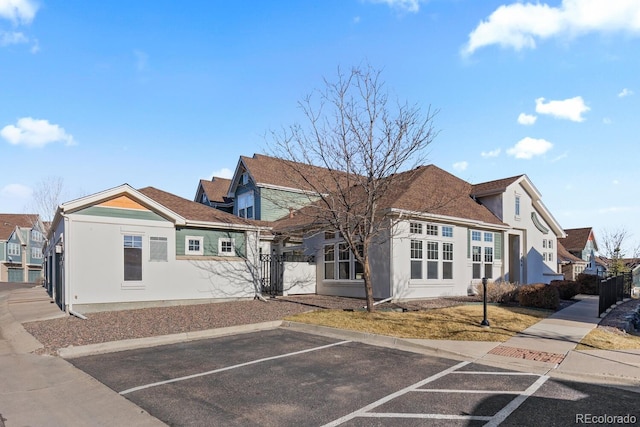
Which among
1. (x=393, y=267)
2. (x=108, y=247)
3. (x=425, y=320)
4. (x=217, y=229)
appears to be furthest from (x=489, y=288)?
(x=108, y=247)

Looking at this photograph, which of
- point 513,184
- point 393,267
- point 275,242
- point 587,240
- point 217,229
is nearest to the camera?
point 393,267

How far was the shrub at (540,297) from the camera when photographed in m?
15.4

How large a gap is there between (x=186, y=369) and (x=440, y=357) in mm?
4975

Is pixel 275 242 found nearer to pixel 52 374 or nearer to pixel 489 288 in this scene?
pixel 489 288

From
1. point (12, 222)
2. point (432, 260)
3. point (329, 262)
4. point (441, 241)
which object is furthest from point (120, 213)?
point (12, 222)

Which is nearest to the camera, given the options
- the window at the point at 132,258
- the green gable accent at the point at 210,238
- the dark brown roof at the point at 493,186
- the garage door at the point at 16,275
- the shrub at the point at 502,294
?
the window at the point at 132,258

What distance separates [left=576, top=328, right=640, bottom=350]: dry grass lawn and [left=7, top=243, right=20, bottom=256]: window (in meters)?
66.4

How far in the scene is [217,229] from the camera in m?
18.2

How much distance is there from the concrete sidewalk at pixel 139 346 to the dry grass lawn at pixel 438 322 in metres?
0.42

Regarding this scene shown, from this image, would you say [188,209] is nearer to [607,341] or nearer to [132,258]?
[132,258]

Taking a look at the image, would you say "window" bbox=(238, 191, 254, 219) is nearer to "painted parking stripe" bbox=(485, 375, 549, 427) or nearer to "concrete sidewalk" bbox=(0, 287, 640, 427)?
"concrete sidewalk" bbox=(0, 287, 640, 427)

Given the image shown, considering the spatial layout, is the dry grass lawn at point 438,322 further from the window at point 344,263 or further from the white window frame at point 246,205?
the white window frame at point 246,205

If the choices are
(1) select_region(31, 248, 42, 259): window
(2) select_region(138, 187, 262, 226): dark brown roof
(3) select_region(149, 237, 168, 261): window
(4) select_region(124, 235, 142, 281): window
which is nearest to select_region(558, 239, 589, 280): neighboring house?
(2) select_region(138, 187, 262, 226): dark brown roof

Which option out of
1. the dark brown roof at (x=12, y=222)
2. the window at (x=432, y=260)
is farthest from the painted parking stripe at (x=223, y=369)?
the dark brown roof at (x=12, y=222)
